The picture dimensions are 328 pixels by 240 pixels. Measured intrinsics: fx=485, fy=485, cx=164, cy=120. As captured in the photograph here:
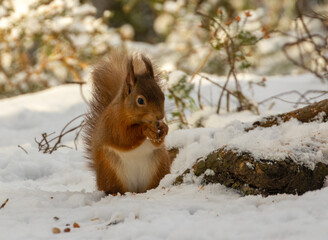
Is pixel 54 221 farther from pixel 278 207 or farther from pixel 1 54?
pixel 1 54

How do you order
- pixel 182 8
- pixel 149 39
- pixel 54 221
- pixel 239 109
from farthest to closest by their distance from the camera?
pixel 149 39 < pixel 182 8 < pixel 239 109 < pixel 54 221

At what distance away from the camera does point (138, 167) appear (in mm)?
2207

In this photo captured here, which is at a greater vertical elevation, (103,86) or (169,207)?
(103,86)

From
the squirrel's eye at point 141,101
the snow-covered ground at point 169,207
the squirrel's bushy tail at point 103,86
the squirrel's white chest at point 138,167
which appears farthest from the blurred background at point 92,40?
the squirrel's eye at point 141,101

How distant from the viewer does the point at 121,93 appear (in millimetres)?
2121

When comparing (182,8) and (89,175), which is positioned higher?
(182,8)

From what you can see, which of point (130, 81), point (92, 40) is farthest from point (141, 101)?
point (92, 40)

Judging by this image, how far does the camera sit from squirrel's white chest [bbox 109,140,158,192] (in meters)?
2.18

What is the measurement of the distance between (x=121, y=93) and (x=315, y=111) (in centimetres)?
84

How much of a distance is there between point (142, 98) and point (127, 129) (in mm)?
167

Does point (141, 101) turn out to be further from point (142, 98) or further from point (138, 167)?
point (138, 167)

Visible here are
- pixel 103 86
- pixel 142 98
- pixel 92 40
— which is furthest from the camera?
pixel 92 40

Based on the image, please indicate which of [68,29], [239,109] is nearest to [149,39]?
[68,29]

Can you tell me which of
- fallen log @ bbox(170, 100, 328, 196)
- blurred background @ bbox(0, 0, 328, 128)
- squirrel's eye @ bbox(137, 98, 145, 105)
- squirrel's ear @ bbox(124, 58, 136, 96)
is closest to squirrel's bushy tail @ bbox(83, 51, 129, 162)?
squirrel's ear @ bbox(124, 58, 136, 96)
